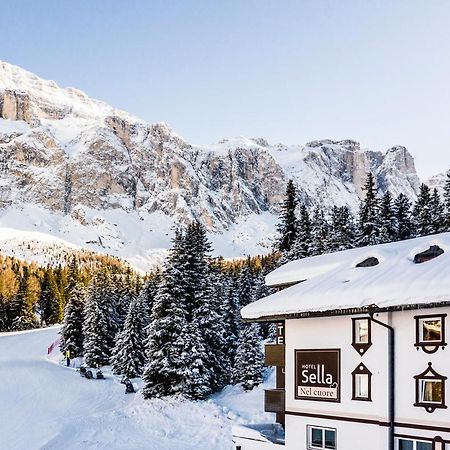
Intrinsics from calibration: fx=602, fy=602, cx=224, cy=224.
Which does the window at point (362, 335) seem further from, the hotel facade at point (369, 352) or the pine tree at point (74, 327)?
the pine tree at point (74, 327)

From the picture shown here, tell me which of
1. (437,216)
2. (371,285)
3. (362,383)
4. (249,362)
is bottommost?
(249,362)

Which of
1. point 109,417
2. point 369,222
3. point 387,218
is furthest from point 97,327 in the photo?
point 387,218

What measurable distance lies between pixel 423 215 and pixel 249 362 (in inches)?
982

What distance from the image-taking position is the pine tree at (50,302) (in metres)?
102

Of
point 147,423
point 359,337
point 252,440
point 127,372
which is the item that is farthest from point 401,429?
point 127,372

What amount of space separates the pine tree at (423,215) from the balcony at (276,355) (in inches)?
1351

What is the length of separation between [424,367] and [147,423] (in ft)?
62.2

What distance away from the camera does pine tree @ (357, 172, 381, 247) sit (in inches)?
1873

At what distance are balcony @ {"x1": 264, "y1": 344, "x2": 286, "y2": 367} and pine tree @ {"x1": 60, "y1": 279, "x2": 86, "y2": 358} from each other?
1557 inches

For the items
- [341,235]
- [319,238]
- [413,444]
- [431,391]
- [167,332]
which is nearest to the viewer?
[431,391]

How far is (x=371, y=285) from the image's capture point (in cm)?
1571

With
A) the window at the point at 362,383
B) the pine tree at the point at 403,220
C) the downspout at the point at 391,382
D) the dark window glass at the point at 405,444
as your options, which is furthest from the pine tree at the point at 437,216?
the dark window glass at the point at 405,444

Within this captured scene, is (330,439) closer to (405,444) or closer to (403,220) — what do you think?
(405,444)

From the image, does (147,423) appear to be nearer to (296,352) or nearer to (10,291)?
(296,352)
